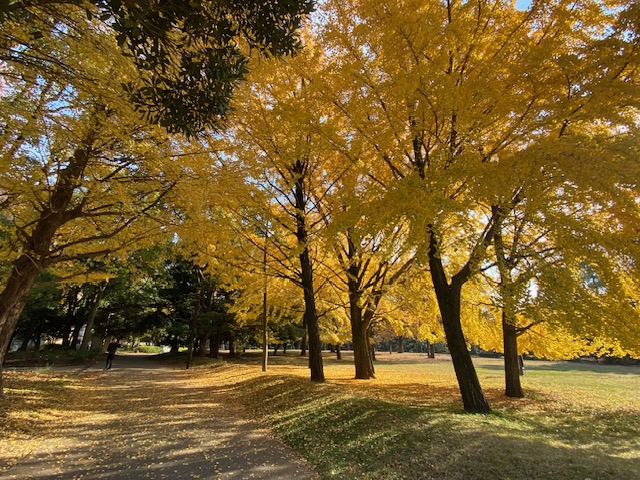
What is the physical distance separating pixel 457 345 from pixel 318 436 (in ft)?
11.2

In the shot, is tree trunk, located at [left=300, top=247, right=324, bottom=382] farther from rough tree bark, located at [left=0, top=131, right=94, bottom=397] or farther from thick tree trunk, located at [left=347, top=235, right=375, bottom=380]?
rough tree bark, located at [left=0, top=131, right=94, bottom=397]

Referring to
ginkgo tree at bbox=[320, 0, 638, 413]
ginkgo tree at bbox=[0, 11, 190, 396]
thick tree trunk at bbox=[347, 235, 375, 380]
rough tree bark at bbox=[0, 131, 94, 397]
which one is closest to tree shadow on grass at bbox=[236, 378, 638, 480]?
ginkgo tree at bbox=[320, 0, 638, 413]

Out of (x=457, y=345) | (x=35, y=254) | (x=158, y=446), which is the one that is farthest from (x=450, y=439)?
(x=35, y=254)

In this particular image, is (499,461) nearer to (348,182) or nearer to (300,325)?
(348,182)

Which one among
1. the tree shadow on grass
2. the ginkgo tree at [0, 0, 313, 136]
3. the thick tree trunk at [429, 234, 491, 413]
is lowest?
the tree shadow on grass

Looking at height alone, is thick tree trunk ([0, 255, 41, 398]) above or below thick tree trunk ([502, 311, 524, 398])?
above

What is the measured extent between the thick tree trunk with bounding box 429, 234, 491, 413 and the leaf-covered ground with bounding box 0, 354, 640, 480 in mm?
454

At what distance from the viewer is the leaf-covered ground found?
437cm

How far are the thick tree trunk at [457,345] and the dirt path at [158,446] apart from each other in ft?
12.8

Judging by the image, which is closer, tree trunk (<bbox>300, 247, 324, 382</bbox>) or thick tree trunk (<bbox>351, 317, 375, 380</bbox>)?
tree trunk (<bbox>300, 247, 324, 382</bbox>)

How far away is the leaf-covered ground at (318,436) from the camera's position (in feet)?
14.3

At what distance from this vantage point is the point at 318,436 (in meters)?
5.84

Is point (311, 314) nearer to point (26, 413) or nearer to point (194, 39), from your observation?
point (26, 413)

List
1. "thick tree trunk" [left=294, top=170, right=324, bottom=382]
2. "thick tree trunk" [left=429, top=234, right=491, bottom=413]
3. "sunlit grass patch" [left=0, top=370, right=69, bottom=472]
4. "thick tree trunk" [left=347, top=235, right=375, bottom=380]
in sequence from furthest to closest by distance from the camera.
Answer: "thick tree trunk" [left=347, top=235, right=375, bottom=380], "thick tree trunk" [left=294, top=170, right=324, bottom=382], "thick tree trunk" [left=429, top=234, right=491, bottom=413], "sunlit grass patch" [left=0, top=370, right=69, bottom=472]
